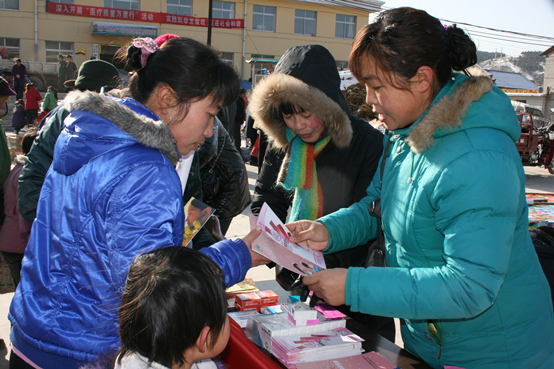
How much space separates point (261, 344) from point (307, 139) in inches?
52.6

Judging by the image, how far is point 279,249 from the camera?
62.6 inches

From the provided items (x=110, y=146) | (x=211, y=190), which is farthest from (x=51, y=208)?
Result: (x=211, y=190)

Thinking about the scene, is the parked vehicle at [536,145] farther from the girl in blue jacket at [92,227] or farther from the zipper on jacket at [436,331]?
the girl in blue jacket at [92,227]

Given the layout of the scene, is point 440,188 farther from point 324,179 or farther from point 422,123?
point 324,179

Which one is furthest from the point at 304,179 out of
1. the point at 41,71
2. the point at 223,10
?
the point at 223,10

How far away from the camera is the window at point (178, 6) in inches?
1037

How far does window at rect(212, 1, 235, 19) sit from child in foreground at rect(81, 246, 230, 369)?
29.0 metres

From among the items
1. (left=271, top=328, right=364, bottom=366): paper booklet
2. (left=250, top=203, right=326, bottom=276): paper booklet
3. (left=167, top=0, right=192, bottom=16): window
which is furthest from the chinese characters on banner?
(left=271, top=328, right=364, bottom=366): paper booklet

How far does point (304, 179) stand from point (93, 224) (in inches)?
58.8

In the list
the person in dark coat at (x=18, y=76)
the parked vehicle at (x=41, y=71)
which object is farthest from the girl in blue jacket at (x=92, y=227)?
the parked vehicle at (x=41, y=71)

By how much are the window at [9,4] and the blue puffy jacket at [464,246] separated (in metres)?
29.2

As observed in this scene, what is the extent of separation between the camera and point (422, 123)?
1307mm

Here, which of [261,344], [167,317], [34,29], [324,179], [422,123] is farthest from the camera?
[34,29]

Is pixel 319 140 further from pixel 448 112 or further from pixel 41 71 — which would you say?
pixel 41 71
